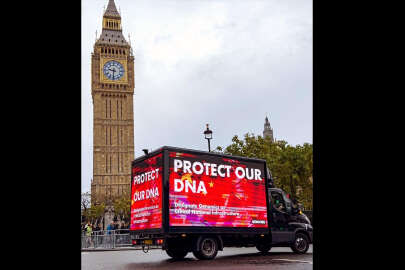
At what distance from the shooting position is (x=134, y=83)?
111188 millimetres

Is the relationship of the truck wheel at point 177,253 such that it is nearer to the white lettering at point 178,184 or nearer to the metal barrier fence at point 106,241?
the white lettering at point 178,184

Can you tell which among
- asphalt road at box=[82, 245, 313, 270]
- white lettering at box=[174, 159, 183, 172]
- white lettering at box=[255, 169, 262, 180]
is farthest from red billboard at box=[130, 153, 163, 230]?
white lettering at box=[255, 169, 262, 180]

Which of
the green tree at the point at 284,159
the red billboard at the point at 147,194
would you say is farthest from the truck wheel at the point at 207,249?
the green tree at the point at 284,159

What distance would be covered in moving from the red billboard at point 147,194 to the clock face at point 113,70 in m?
96.1

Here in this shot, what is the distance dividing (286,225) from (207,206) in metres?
3.23

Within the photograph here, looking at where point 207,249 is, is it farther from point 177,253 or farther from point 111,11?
point 111,11

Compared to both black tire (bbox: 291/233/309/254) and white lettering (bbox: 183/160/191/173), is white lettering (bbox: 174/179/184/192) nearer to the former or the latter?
white lettering (bbox: 183/160/191/173)

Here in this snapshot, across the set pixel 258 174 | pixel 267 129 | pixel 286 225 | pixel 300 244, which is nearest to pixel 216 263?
pixel 258 174

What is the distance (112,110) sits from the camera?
358ft

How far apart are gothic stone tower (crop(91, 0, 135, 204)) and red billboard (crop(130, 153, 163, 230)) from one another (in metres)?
92.5

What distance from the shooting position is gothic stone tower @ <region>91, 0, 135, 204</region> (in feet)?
350
